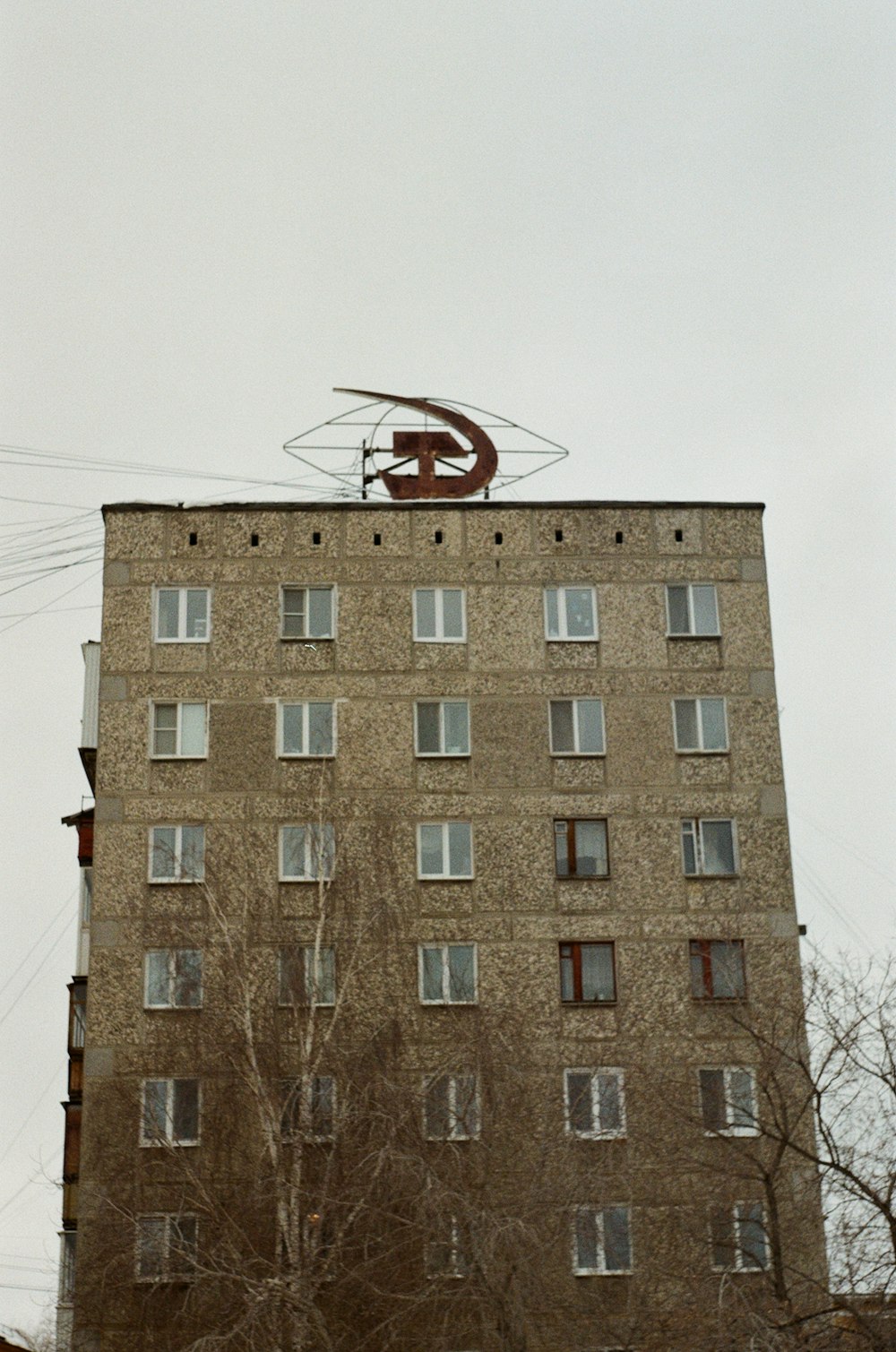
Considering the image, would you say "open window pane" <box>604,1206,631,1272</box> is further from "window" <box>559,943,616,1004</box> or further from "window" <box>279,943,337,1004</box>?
"window" <box>279,943,337,1004</box>

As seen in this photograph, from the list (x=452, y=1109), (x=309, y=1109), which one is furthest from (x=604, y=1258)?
(x=309, y=1109)

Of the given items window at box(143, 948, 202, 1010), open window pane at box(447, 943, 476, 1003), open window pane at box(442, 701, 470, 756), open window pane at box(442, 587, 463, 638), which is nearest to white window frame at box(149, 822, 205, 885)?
window at box(143, 948, 202, 1010)

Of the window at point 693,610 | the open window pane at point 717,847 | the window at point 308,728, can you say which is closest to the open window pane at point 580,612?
the window at point 693,610

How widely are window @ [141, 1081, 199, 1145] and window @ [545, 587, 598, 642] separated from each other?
14098 mm

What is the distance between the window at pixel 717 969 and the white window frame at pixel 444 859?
559 cm

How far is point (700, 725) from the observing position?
175ft

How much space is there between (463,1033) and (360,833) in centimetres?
576

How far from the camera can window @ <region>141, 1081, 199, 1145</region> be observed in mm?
49031

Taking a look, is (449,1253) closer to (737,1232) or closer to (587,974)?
(737,1232)

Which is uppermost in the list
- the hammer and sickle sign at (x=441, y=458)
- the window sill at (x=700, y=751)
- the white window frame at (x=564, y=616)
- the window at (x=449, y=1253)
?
the hammer and sickle sign at (x=441, y=458)

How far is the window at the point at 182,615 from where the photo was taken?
53781 mm

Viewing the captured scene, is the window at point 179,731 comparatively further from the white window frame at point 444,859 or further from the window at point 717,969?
the window at point 717,969

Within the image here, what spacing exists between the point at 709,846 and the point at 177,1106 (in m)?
14.0

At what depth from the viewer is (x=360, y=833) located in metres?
51.7
